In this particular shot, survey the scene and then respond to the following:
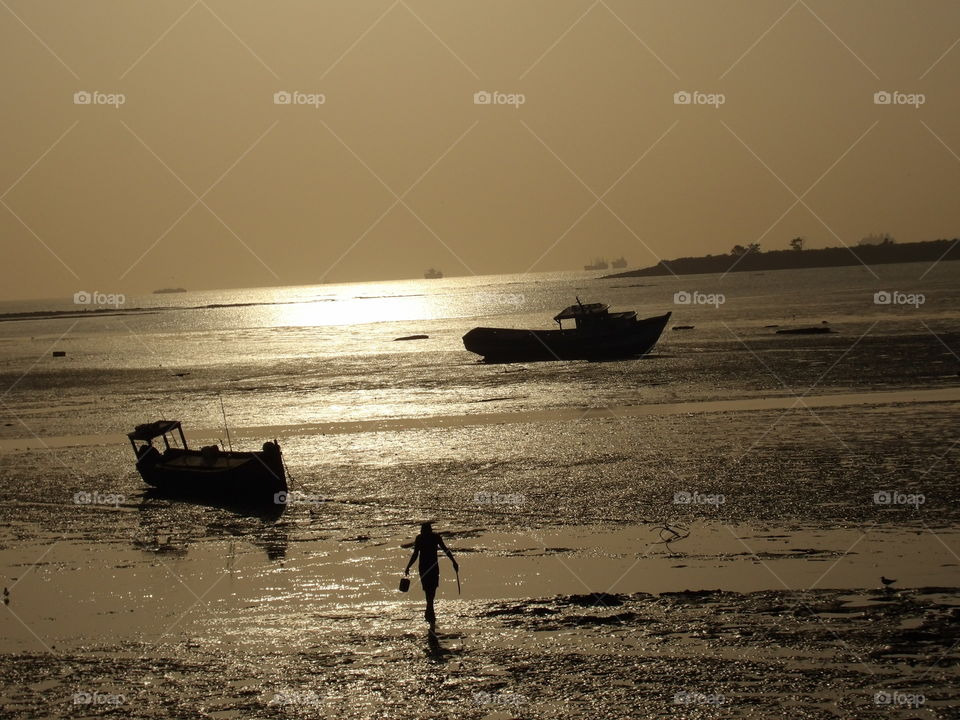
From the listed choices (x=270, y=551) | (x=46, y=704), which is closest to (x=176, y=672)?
(x=46, y=704)

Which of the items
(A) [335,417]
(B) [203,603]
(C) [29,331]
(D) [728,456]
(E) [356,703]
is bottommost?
(E) [356,703]

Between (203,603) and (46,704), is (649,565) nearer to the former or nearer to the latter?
(203,603)

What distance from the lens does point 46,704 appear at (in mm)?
12703

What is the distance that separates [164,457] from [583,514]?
13746 mm

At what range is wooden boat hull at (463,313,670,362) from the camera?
67.7 m
